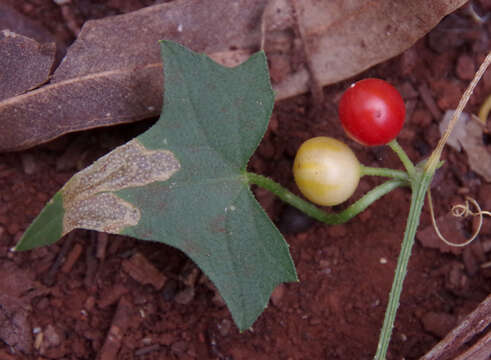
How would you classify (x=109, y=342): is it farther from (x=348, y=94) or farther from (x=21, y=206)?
(x=348, y=94)

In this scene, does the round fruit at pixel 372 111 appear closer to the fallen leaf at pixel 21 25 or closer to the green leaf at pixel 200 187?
the green leaf at pixel 200 187

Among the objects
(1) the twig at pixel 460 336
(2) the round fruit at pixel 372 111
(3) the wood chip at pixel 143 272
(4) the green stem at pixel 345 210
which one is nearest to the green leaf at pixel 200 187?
(4) the green stem at pixel 345 210

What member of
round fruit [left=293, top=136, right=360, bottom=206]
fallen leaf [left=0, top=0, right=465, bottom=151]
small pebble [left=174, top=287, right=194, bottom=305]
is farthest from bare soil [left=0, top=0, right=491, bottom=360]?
round fruit [left=293, top=136, right=360, bottom=206]

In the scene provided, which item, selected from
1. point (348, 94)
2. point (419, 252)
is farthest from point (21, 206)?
point (419, 252)

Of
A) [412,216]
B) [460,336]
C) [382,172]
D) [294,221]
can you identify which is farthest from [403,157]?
[460,336]

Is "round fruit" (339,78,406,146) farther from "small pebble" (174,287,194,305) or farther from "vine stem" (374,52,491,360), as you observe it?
"small pebble" (174,287,194,305)

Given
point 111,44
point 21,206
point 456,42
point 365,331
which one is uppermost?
point 111,44
